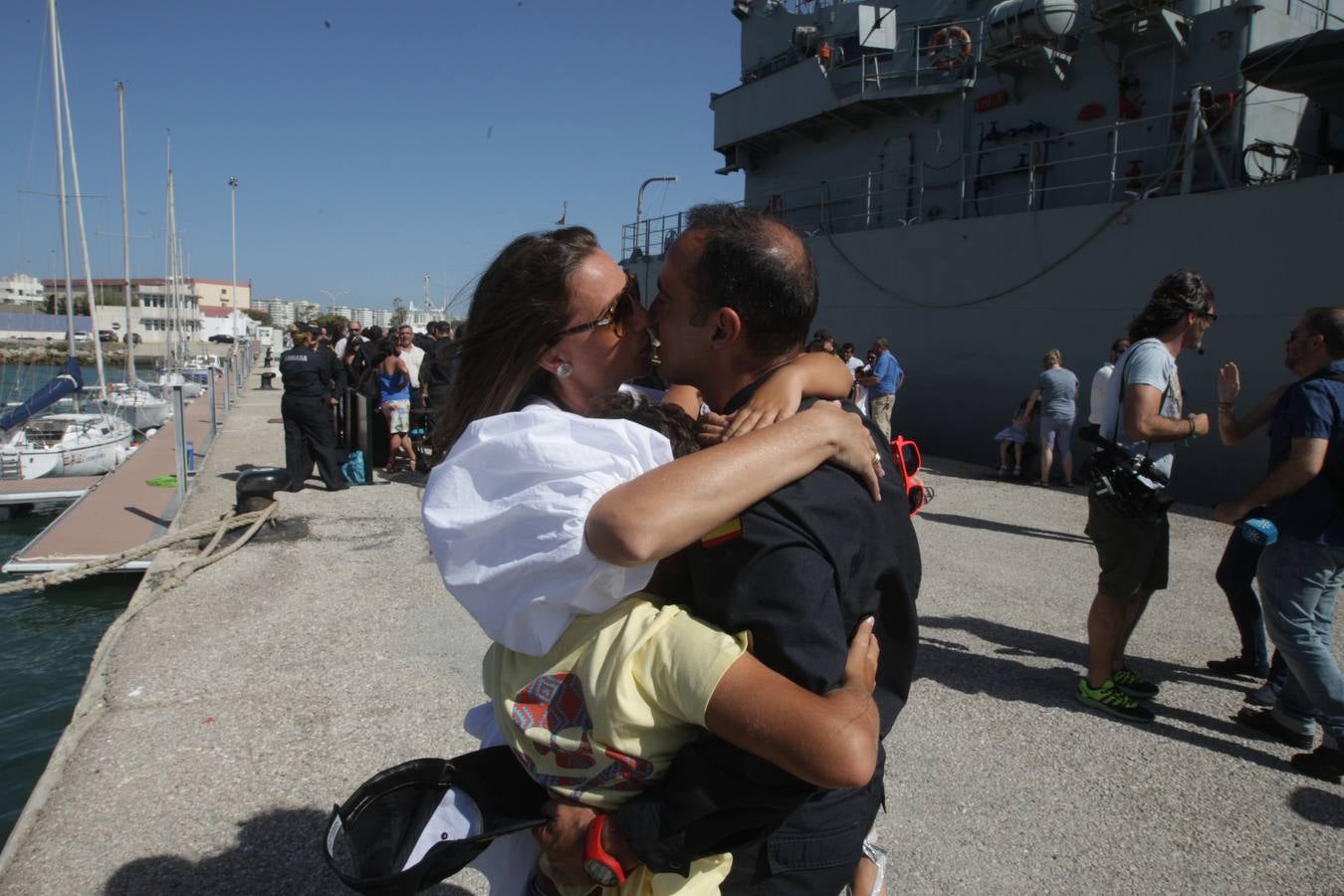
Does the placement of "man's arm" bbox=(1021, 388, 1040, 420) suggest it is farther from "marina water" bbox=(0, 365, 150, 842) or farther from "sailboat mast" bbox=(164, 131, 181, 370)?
"sailboat mast" bbox=(164, 131, 181, 370)

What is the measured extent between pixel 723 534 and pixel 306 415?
8.77 m

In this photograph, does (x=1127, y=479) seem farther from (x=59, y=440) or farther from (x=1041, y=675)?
(x=59, y=440)

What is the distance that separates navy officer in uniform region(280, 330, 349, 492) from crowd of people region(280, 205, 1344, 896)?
8.13 meters

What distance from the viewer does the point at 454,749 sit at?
3529 millimetres

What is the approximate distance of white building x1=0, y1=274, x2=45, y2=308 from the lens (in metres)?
100

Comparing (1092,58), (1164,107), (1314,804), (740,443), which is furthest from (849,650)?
(1092,58)

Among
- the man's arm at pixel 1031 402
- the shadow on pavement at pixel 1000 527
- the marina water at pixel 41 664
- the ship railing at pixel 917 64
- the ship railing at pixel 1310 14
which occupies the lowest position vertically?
the marina water at pixel 41 664

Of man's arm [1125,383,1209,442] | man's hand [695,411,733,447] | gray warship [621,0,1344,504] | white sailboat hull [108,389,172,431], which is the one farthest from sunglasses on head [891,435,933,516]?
white sailboat hull [108,389,172,431]

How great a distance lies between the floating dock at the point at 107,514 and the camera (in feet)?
24.8

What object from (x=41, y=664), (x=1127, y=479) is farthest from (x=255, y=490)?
(x=1127, y=479)

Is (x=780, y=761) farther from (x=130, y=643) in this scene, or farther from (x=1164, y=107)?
(x=1164, y=107)

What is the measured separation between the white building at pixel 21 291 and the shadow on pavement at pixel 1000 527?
400 feet

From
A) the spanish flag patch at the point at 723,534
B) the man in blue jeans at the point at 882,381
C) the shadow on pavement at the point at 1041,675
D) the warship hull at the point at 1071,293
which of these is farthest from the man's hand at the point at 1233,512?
the man in blue jeans at the point at 882,381

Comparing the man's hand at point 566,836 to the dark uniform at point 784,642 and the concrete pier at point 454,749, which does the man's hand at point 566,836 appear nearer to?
the dark uniform at point 784,642
